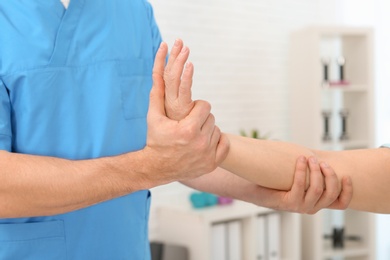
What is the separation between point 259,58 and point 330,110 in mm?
785

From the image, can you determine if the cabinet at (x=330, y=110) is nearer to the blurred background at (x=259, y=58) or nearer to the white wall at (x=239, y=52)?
the blurred background at (x=259, y=58)

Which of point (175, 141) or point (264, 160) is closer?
point (175, 141)

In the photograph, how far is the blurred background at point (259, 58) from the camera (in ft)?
12.7

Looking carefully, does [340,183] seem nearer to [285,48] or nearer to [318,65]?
[318,65]

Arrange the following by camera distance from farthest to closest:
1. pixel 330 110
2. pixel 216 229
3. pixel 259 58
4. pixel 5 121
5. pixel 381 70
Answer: pixel 381 70 → pixel 330 110 → pixel 259 58 → pixel 216 229 → pixel 5 121

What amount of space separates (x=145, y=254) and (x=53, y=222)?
332 mm

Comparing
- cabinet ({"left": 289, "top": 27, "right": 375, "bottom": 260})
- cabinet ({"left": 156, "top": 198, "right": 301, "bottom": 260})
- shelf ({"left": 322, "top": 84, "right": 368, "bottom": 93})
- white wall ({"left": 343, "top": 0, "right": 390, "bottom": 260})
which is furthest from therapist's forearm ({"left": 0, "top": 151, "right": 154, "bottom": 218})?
white wall ({"left": 343, "top": 0, "right": 390, "bottom": 260})

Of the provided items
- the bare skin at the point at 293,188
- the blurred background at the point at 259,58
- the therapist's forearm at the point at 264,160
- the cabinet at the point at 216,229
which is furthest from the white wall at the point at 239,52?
the therapist's forearm at the point at 264,160

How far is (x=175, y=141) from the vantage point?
1209mm

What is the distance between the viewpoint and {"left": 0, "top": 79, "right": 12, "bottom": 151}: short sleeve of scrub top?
1.33 metres

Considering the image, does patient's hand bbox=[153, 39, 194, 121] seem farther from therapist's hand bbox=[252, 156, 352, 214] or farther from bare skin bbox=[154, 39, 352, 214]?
therapist's hand bbox=[252, 156, 352, 214]

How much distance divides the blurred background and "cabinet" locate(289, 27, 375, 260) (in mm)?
19

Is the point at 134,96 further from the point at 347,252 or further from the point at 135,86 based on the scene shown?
the point at 347,252

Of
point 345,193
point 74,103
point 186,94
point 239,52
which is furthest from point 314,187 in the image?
point 239,52
